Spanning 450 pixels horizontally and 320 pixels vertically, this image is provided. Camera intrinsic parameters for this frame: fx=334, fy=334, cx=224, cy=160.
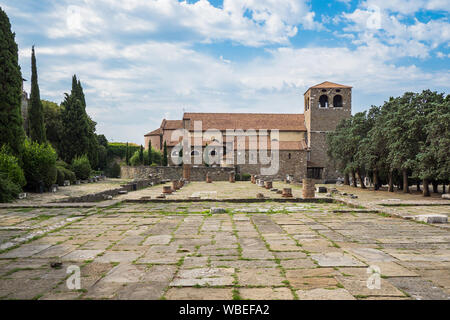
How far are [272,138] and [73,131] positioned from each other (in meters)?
23.6

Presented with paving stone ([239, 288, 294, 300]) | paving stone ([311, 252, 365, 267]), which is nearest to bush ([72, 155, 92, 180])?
paving stone ([311, 252, 365, 267])

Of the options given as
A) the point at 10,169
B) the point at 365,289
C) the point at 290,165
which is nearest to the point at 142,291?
the point at 365,289

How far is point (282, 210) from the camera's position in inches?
384

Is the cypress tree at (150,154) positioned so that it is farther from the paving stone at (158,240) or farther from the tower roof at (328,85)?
the paving stone at (158,240)

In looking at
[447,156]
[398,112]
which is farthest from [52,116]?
[447,156]

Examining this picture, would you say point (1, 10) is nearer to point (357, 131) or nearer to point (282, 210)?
point (282, 210)

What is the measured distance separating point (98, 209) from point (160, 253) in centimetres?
558

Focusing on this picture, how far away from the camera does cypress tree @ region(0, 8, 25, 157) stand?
1650 cm

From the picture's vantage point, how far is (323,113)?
1647 inches

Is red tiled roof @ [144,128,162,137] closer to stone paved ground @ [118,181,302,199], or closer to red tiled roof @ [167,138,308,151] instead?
red tiled roof @ [167,138,308,151]

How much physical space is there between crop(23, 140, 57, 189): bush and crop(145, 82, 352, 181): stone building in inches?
877

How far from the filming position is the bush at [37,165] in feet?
57.4

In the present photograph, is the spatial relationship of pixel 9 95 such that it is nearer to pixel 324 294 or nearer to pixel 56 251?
pixel 56 251

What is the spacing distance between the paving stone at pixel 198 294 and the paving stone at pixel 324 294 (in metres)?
0.70
